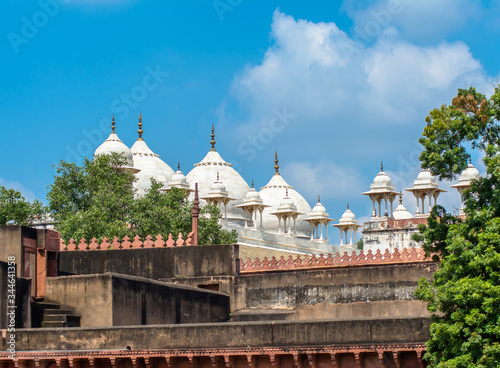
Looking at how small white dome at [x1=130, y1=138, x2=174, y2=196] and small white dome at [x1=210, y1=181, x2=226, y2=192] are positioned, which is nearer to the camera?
small white dome at [x1=210, y1=181, x2=226, y2=192]

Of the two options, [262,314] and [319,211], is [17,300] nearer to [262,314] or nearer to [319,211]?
[262,314]

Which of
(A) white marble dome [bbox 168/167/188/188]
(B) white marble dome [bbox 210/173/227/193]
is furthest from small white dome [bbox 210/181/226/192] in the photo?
(A) white marble dome [bbox 168/167/188/188]

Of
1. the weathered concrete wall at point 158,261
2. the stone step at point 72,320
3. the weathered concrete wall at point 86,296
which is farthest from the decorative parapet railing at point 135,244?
the stone step at point 72,320

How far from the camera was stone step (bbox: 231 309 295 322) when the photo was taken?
24.7m

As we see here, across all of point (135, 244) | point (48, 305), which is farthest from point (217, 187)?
point (48, 305)

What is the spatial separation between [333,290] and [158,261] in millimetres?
5041

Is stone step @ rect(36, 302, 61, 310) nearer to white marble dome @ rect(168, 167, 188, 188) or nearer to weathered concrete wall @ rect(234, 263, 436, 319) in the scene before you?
weathered concrete wall @ rect(234, 263, 436, 319)

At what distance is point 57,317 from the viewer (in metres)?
21.6

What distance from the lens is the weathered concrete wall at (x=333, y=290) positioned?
24438mm

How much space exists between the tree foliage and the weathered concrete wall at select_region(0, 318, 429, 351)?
16.3m

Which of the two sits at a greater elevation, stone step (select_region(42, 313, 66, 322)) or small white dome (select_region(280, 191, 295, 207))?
small white dome (select_region(280, 191, 295, 207))

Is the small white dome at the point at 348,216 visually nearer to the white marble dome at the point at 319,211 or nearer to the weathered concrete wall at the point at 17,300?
the white marble dome at the point at 319,211

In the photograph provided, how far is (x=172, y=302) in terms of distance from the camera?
2328 cm

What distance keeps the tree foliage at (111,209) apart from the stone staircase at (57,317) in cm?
1334
